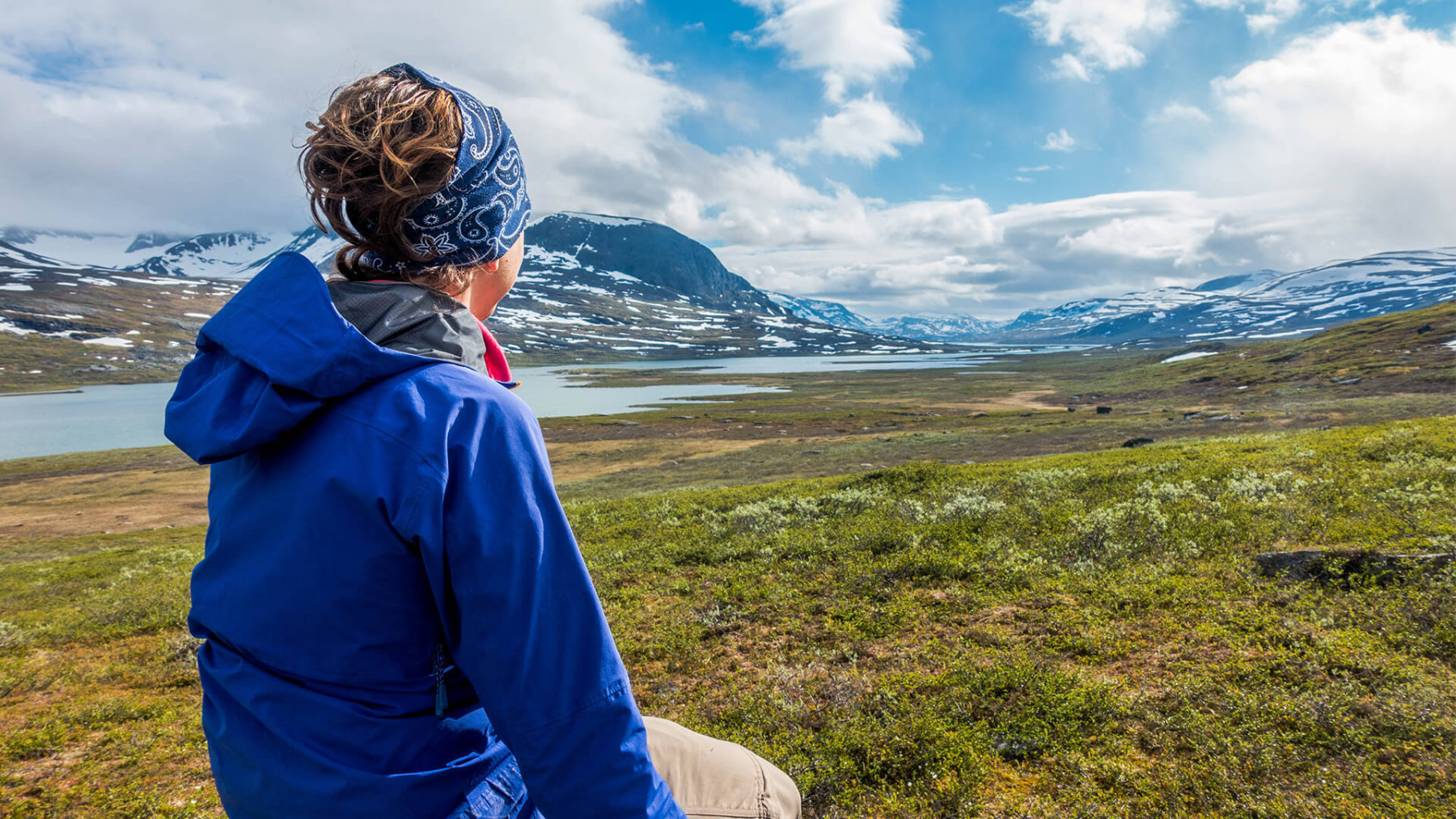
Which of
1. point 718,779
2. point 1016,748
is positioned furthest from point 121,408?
point 718,779

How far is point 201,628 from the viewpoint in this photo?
2.00 metres

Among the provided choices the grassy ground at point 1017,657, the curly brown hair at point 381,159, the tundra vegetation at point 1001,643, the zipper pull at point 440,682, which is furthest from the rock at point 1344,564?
the curly brown hair at point 381,159

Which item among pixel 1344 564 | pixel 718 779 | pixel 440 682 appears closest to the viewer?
pixel 440 682

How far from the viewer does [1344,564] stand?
779 centimetres

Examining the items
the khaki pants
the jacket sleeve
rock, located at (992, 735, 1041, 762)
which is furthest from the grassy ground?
the jacket sleeve

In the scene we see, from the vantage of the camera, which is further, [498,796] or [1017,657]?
[1017,657]

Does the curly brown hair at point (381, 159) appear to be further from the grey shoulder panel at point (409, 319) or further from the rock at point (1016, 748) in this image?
the rock at point (1016, 748)

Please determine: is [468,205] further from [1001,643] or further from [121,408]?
[121,408]

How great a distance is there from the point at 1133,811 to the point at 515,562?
5.26m

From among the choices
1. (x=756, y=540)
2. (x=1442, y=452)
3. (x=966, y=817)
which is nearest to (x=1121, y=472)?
(x=1442, y=452)

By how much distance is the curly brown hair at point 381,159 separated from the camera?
77.2 inches

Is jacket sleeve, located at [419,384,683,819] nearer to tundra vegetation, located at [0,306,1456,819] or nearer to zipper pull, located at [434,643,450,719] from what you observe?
zipper pull, located at [434,643,450,719]

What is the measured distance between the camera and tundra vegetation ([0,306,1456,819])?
17.0 ft

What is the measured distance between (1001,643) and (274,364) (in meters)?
7.68
